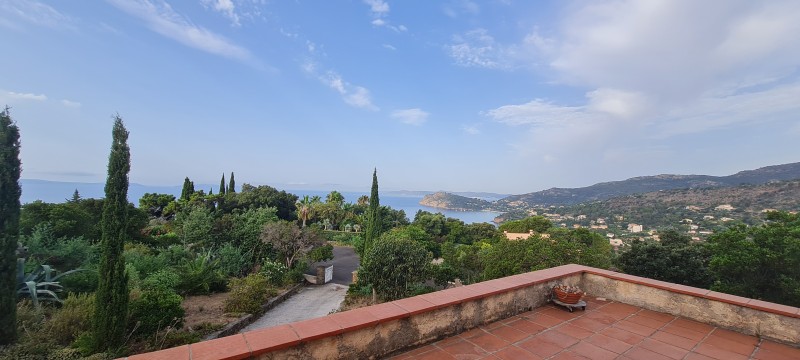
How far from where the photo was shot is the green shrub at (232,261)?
51.5ft

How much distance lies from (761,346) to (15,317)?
12272mm

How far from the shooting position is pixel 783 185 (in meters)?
37.2

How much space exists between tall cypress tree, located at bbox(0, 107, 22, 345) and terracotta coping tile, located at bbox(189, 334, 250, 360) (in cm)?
849

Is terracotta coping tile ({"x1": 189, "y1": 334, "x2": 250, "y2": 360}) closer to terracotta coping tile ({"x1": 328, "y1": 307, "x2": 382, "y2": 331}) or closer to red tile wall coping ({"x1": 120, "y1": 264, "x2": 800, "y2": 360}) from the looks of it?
red tile wall coping ({"x1": 120, "y1": 264, "x2": 800, "y2": 360})

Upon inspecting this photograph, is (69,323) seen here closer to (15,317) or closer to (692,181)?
(15,317)

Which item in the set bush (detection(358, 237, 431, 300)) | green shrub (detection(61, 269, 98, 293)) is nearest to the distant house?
bush (detection(358, 237, 431, 300))

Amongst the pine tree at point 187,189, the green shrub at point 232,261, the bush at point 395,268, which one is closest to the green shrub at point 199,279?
the green shrub at point 232,261

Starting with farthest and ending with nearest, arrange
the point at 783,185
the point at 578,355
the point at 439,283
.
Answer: the point at 783,185, the point at 439,283, the point at 578,355

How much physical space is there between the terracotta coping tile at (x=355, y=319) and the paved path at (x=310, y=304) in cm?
925

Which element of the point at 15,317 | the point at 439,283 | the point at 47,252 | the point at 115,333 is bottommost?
the point at 439,283

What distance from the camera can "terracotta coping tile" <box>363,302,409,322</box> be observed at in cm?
250

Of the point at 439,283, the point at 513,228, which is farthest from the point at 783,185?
the point at 439,283

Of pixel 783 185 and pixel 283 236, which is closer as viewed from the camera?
pixel 283 236

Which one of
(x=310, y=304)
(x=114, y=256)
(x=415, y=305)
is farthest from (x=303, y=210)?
(x=415, y=305)
